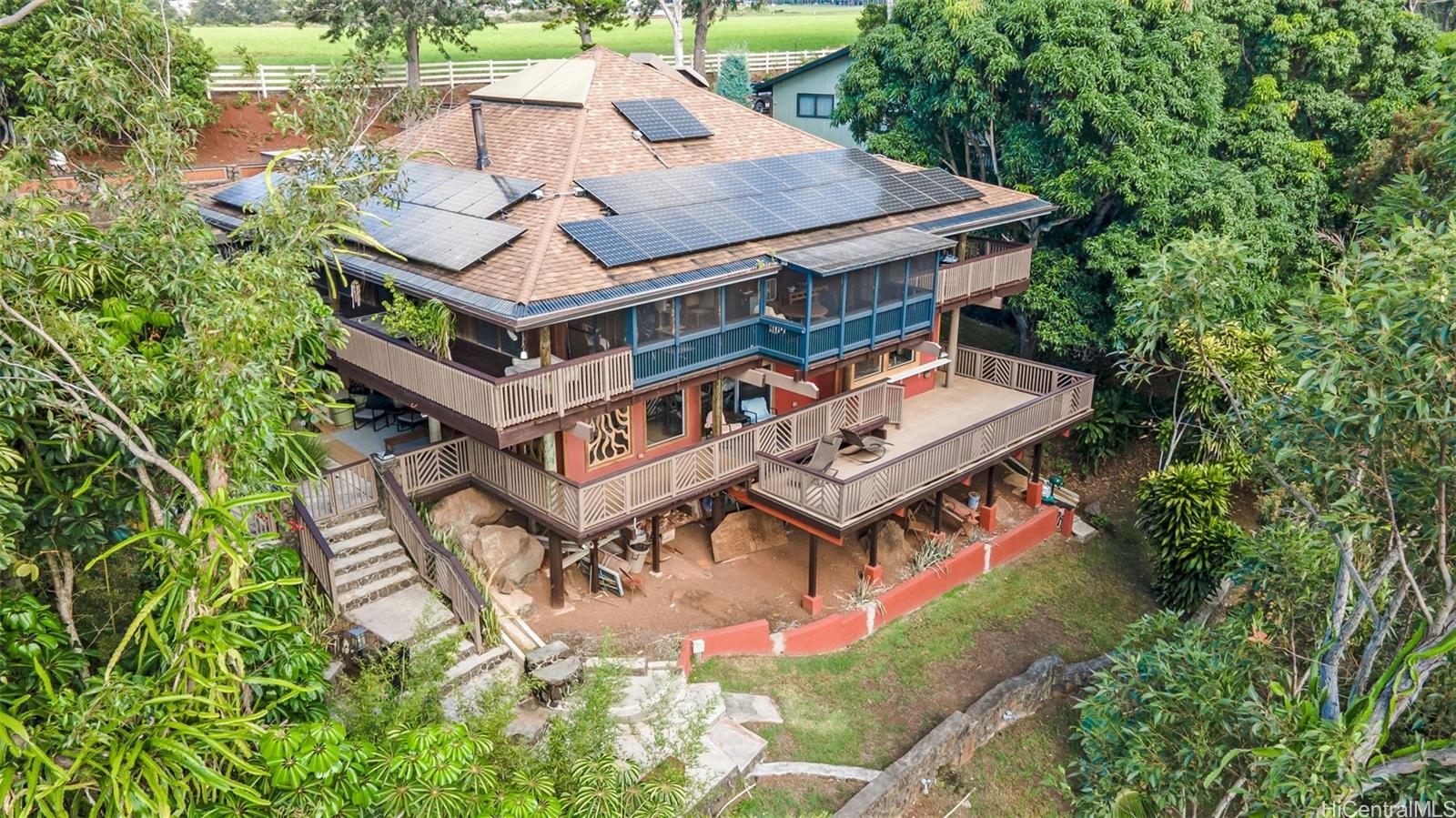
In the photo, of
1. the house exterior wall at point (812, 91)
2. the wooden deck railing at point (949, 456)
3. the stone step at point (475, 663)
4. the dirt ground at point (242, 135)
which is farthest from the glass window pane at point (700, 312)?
the dirt ground at point (242, 135)

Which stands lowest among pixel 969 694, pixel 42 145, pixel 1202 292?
pixel 969 694

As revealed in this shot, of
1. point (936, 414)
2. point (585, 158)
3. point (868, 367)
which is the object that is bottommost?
point (936, 414)

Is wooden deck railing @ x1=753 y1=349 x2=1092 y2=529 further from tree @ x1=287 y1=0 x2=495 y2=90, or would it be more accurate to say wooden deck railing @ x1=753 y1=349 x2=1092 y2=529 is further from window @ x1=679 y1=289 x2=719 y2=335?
tree @ x1=287 y1=0 x2=495 y2=90

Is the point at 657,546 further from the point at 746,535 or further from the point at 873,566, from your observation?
the point at 873,566

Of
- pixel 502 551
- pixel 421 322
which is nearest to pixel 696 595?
pixel 502 551

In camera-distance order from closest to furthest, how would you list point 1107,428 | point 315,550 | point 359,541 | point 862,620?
point 315,550, point 359,541, point 862,620, point 1107,428

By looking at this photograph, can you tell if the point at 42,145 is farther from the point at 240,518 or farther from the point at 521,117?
the point at 521,117

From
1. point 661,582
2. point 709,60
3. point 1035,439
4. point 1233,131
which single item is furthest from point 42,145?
point 709,60
